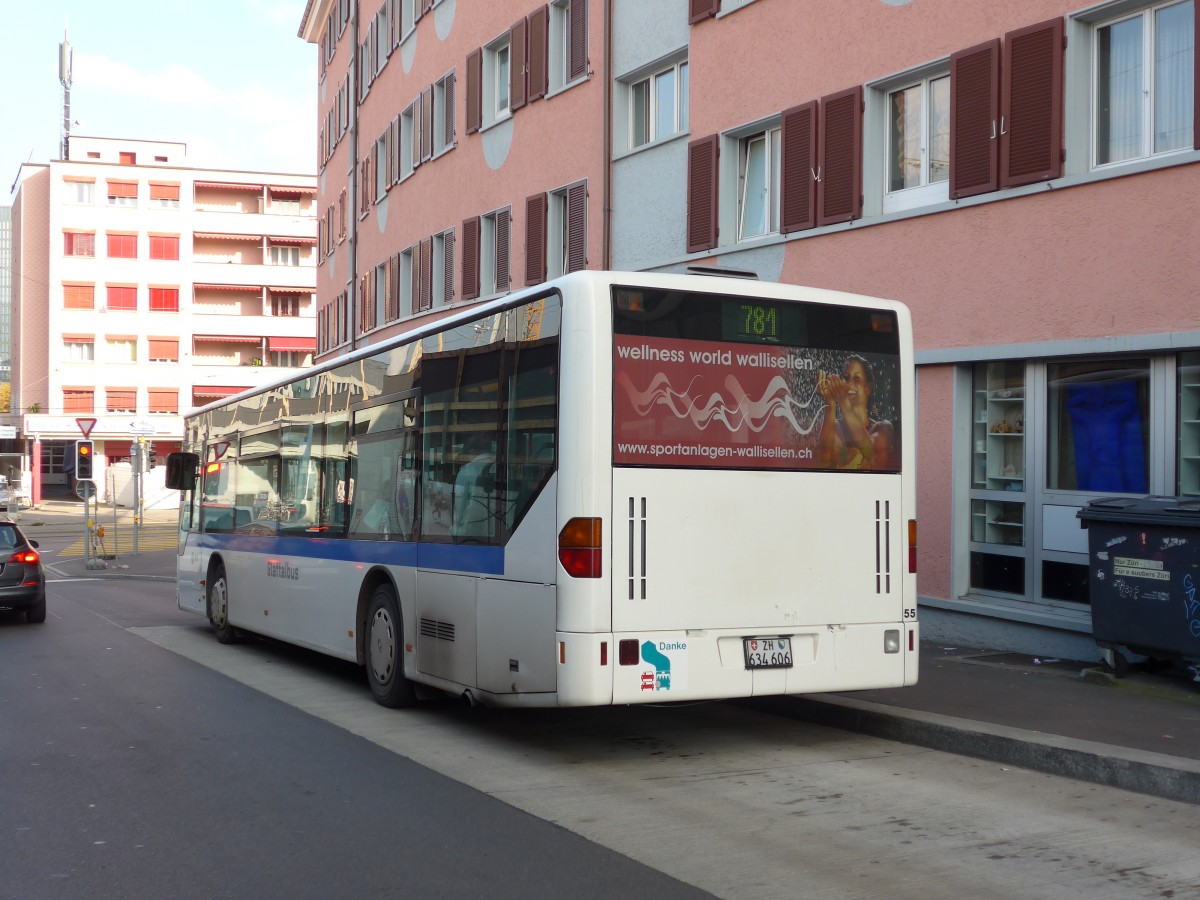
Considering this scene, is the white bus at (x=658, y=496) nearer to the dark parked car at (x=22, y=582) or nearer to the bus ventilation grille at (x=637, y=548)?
the bus ventilation grille at (x=637, y=548)

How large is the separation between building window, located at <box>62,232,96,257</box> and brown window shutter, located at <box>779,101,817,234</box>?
67.1m

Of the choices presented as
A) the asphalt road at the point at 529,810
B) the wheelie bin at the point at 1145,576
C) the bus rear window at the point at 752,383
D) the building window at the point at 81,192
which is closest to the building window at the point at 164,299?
the building window at the point at 81,192

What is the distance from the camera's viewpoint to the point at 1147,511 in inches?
389

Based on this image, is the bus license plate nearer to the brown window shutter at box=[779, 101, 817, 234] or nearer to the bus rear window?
the bus rear window

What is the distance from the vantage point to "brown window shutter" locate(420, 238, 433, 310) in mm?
28062

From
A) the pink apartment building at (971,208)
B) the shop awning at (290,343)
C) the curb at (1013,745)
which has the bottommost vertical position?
the curb at (1013,745)

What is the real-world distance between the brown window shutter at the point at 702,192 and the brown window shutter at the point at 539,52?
18.8 ft

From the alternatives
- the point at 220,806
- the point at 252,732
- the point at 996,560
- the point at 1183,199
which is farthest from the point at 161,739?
the point at 1183,199

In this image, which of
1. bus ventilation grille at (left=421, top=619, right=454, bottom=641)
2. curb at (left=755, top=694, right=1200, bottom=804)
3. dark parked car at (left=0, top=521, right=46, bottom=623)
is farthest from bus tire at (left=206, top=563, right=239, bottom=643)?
curb at (left=755, top=694, right=1200, bottom=804)

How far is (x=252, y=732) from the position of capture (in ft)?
29.3

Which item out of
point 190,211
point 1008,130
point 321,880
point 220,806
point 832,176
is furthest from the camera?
point 190,211

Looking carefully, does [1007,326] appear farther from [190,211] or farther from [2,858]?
[190,211]

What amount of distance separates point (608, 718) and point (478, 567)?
6.09ft

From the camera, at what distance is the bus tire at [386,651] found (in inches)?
388
